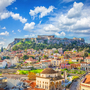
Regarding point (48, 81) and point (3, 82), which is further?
point (3, 82)

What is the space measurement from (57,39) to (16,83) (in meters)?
86.7

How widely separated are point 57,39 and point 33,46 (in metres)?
23.8

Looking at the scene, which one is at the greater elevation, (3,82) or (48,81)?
(48,81)

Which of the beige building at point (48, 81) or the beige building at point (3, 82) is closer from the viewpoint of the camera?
the beige building at point (48, 81)

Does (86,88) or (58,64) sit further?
(58,64)

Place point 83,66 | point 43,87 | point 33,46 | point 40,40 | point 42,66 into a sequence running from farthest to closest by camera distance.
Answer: point 40,40 < point 33,46 < point 42,66 < point 83,66 < point 43,87

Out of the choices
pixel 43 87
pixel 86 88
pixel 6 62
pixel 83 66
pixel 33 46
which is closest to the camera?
pixel 86 88

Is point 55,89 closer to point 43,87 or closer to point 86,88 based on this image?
point 43,87

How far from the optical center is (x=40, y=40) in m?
106

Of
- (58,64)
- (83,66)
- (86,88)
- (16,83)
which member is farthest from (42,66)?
(86,88)

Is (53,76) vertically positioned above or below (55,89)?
above

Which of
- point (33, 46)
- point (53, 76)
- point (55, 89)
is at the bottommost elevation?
point (55, 89)

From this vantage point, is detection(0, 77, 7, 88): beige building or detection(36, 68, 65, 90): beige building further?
detection(0, 77, 7, 88): beige building

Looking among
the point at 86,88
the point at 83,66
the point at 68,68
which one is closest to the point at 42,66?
the point at 68,68
